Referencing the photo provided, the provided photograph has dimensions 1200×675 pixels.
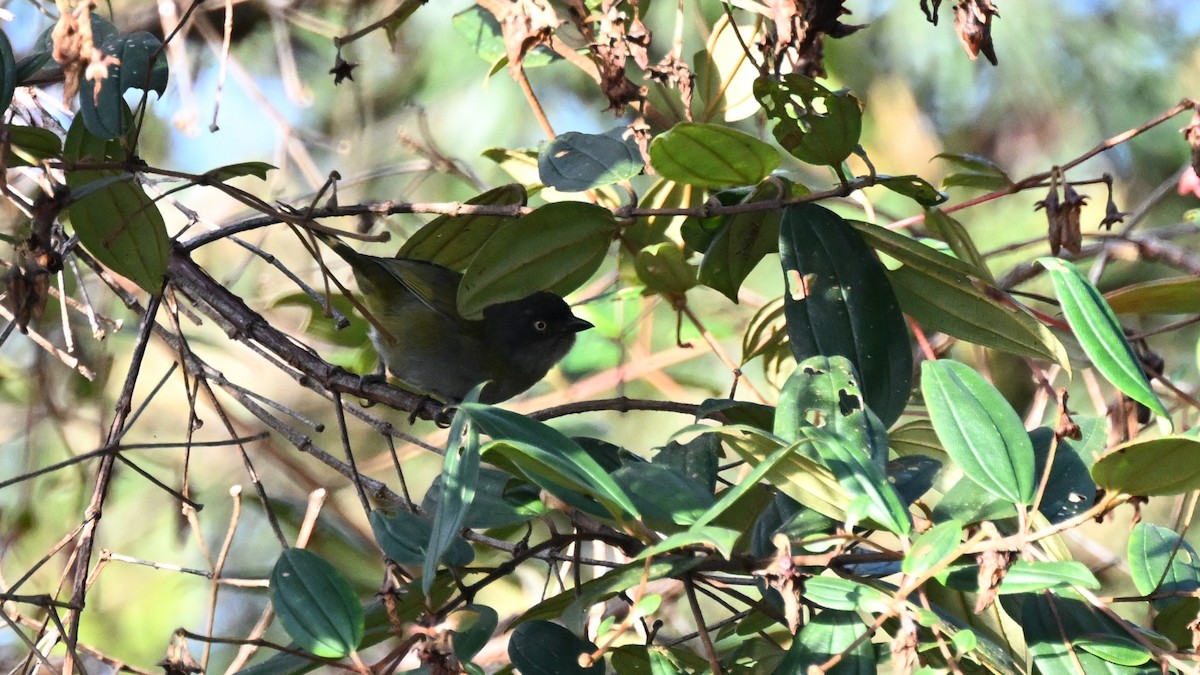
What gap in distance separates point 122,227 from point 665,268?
1113 millimetres

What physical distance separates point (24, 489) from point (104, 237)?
2456 mm

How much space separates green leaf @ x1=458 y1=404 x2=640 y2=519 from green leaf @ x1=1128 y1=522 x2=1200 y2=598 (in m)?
0.92

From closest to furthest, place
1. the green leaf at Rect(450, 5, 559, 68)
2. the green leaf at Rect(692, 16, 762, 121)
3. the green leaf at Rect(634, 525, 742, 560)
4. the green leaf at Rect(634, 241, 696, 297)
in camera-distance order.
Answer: the green leaf at Rect(634, 525, 742, 560) < the green leaf at Rect(634, 241, 696, 297) < the green leaf at Rect(692, 16, 762, 121) < the green leaf at Rect(450, 5, 559, 68)

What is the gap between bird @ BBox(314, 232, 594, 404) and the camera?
379cm

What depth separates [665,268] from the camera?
7.98 feet

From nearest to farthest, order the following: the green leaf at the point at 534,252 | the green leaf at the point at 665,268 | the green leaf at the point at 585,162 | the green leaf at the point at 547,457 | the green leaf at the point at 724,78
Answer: the green leaf at the point at 547,457
the green leaf at the point at 585,162
the green leaf at the point at 534,252
the green leaf at the point at 665,268
the green leaf at the point at 724,78

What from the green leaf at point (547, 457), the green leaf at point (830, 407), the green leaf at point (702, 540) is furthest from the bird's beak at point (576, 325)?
the green leaf at point (702, 540)

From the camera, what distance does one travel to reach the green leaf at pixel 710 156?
71.7 inches

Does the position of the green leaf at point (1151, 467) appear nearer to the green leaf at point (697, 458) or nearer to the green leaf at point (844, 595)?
the green leaf at point (844, 595)

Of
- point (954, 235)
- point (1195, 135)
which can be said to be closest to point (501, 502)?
point (954, 235)

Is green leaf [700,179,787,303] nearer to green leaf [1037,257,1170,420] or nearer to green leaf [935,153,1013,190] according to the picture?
green leaf [935,153,1013,190]

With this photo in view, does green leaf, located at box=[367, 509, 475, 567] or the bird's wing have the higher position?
the bird's wing

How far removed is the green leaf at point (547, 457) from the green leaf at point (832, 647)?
0.31 metres

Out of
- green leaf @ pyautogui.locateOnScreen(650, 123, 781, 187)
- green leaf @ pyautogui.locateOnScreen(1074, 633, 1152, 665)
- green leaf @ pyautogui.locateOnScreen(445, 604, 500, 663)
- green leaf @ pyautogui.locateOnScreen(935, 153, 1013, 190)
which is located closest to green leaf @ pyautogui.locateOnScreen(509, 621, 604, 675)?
green leaf @ pyautogui.locateOnScreen(445, 604, 500, 663)
